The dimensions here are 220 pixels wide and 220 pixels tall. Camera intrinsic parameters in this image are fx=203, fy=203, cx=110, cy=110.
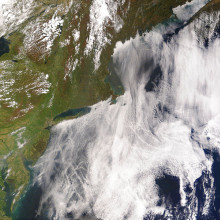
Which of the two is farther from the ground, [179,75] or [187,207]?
[179,75]

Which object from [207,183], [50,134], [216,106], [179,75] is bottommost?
[207,183]

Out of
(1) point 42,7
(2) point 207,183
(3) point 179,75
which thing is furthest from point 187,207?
(1) point 42,7

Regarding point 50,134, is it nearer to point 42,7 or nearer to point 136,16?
point 42,7

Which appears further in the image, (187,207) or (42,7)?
(42,7)

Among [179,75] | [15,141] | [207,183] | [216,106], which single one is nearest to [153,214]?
[207,183]

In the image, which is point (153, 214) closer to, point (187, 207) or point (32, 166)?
point (187, 207)

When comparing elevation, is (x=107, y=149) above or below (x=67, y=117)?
below

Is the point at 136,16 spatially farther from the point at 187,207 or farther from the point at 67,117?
the point at 187,207

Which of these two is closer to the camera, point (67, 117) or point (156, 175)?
point (156, 175)

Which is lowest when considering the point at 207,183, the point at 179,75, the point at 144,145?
the point at 207,183
